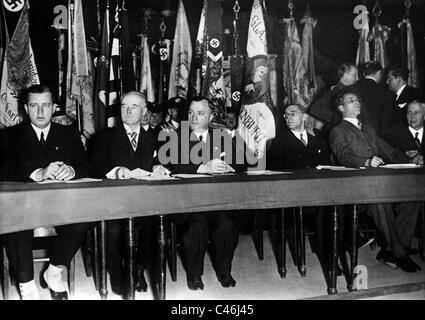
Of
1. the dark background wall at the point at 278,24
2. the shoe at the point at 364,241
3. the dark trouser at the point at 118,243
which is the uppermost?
the dark background wall at the point at 278,24

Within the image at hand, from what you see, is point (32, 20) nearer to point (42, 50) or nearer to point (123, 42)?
point (42, 50)

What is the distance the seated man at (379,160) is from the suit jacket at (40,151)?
1831 millimetres

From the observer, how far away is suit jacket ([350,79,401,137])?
3.96m

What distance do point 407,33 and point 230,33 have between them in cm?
178

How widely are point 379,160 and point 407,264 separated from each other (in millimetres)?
742

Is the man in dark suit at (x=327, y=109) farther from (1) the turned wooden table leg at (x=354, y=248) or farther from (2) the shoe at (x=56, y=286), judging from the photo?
(2) the shoe at (x=56, y=286)

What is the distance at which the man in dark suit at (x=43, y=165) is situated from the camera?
2.33 m

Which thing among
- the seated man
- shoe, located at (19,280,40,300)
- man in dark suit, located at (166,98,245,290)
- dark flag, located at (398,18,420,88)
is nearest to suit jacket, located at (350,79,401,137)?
the seated man

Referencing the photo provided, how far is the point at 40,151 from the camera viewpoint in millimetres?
2795

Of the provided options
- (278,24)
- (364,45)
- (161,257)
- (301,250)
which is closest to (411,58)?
(364,45)

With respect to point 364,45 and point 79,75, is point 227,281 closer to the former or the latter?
point 79,75

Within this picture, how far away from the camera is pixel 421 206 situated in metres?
3.41

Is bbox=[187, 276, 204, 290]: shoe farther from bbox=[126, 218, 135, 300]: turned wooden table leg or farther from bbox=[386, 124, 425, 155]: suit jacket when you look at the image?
bbox=[386, 124, 425, 155]: suit jacket

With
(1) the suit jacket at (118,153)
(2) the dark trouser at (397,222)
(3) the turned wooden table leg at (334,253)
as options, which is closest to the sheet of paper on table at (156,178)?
(1) the suit jacket at (118,153)
